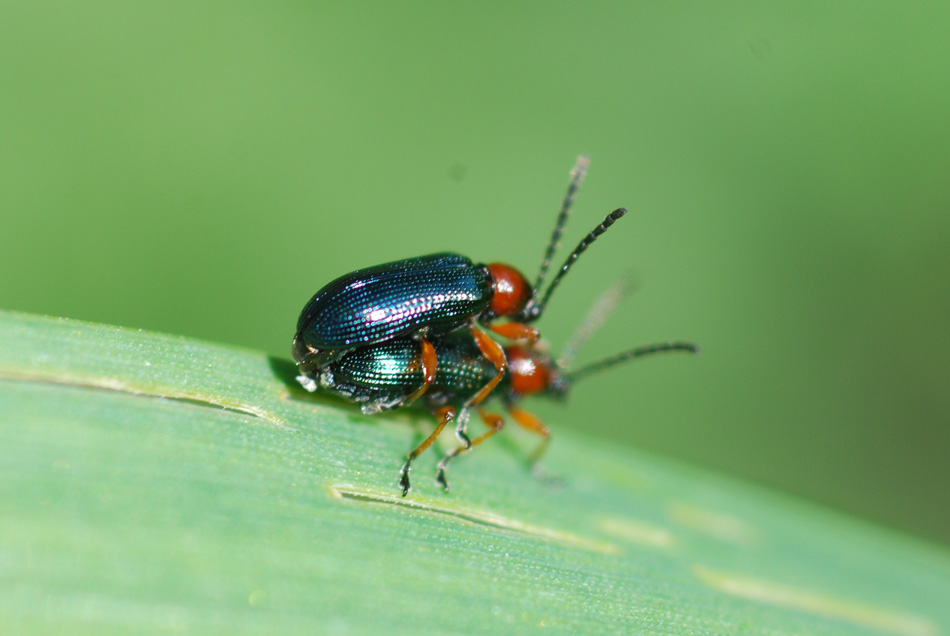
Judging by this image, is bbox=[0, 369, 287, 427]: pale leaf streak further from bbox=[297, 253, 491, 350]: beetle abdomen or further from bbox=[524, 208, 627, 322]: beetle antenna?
bbox=[524, 208, 627, 322]: beetle antenna

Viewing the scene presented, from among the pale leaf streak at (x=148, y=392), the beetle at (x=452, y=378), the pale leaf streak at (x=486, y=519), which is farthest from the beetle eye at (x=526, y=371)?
the pale leaf streak at (x=148, y=392)

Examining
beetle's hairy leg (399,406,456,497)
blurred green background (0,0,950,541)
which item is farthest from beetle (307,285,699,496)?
blurred green background (0,0,950,541)

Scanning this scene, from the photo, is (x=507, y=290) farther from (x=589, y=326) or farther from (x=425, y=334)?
(x=589, y=326)

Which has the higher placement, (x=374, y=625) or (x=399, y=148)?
(x=399, y=148)

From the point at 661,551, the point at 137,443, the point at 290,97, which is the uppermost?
the point at 290,97

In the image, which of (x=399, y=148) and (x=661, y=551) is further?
(x=399, y=148)

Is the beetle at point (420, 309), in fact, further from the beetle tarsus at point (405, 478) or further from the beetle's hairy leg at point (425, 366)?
the beetle tarsus at point (405, 478)

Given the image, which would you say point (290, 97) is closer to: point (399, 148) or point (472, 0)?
point (399, 148)

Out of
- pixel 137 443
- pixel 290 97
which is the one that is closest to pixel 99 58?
pixel 290 97
